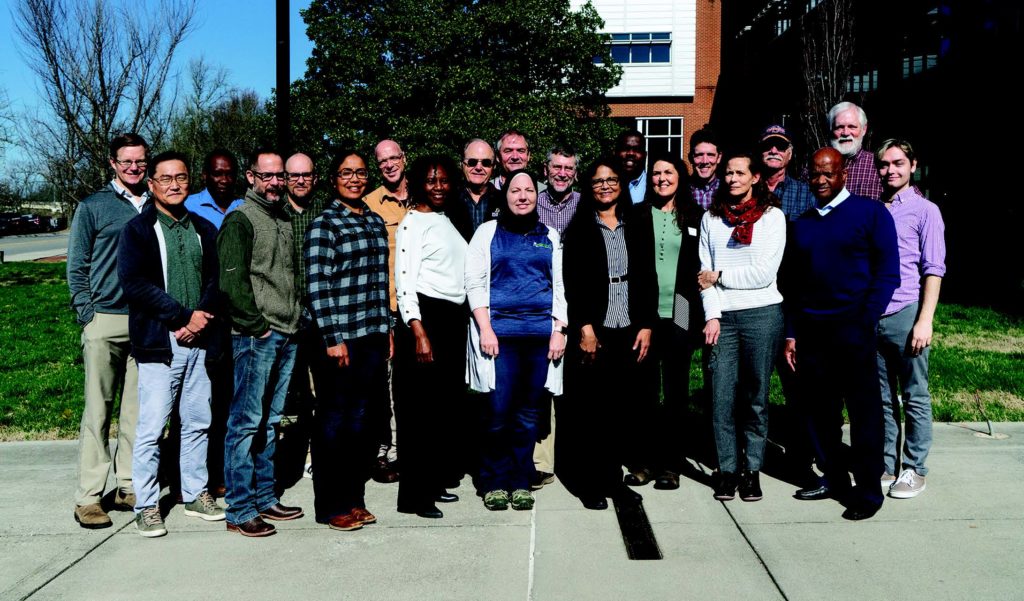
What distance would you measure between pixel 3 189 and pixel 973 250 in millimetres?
42269

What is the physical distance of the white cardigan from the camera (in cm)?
497

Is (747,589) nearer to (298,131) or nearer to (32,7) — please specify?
(32,7)

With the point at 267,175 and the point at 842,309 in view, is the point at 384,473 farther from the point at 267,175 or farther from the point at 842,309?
the point at 842,309

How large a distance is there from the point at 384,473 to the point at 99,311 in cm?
209

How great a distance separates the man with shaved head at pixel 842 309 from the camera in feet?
15.6

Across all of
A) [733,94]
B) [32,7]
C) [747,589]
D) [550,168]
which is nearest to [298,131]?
[32,7]

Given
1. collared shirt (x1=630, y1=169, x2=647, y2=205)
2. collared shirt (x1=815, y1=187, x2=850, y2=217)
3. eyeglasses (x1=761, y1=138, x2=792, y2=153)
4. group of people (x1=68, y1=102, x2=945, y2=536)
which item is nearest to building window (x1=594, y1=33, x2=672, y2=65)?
collared shirt (x1=630, y1=169, x2=647, y2=205)

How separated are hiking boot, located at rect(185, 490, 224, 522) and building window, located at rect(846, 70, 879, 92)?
67.2 feet

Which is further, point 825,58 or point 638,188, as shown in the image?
point 825,58

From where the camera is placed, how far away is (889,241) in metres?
4.71

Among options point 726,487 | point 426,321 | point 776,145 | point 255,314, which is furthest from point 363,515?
point 776,145

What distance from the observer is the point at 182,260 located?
468 centimetres

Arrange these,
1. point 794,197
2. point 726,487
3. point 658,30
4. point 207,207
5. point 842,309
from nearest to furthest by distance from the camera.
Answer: point 842,309, point 726,487, point 794,197, point 207,207, point 658,30

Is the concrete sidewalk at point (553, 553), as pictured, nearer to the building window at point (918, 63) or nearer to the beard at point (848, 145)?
the beard at point (848, 145)
